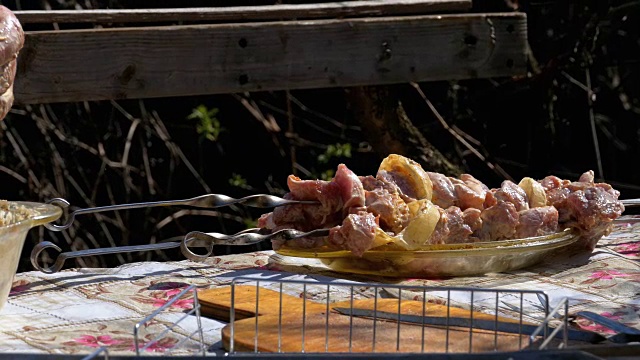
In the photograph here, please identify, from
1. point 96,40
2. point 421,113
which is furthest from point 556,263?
point 421,113

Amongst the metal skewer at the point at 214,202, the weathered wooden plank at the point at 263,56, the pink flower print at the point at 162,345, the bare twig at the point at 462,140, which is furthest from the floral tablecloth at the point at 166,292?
the bare twig at the point at 462,140

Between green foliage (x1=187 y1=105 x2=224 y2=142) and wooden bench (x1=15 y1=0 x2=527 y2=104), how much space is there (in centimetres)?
54

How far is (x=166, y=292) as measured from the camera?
1.72 metres

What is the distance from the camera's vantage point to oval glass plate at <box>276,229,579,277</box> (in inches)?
70.4

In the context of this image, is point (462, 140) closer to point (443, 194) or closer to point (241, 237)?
point (443, 194)

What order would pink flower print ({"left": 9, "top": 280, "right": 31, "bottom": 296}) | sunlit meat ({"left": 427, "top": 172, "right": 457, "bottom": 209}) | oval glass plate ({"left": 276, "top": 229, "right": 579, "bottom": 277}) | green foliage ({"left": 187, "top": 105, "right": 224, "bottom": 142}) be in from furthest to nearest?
green foliage ({"left": 187, "top": 105, "right": 224, "bottom": 142}) → sunlit meat ({"left": 427, "top": 172, "right": 457, "bottom": 209}) → oval glass plate ({"left": 276, "top": 229, "right": 579, "bottom": 277}) → pink flower print ({"left": 9, "top": 280, "right": 31, "bottom": 296})

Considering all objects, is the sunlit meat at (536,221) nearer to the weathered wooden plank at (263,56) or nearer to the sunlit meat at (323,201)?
the sunlit meat at (323,201)

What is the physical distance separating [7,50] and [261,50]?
1.40m

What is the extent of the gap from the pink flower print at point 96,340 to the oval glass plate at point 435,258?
0.49 meters

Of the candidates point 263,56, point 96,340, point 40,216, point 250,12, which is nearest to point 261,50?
point 263,56

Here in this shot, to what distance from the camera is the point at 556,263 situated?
194cm

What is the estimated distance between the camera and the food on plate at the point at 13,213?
1.48m

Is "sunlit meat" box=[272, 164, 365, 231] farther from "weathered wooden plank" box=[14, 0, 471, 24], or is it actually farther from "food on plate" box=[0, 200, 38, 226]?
"weathered wooden plank" box=[14, 0, 471, 24]

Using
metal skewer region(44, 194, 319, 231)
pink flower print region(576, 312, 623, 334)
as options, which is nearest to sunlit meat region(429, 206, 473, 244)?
metal skewer region(44, 194, 319, 231)
